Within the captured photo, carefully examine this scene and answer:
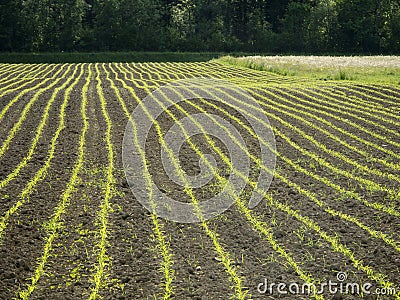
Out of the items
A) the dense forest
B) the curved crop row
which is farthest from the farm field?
the dense forest

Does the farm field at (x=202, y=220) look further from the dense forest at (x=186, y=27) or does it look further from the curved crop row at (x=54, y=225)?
the dense forest at (x=186, y=27)

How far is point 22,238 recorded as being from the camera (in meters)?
7.68

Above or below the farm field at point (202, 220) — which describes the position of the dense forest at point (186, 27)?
above

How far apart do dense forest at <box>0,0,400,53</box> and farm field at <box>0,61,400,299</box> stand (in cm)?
3682

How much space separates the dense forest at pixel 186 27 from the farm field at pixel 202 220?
36820 mm

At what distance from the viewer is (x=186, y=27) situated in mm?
54844

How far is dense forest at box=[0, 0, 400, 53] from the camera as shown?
49750 mm

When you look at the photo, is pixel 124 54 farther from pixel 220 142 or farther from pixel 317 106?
pixel 220 142

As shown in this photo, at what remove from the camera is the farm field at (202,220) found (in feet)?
21.7

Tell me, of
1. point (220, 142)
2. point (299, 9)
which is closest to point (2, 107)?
point (220, 142)

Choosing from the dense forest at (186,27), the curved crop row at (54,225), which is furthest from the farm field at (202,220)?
the dense forest at (186,27)

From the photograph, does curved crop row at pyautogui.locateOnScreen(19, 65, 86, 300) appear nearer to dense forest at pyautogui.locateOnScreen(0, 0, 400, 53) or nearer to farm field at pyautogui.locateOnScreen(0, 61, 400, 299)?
farm field at pyautogui.locateOnScreen(0, 61, 400, 299)

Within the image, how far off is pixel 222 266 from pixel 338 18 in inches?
1922

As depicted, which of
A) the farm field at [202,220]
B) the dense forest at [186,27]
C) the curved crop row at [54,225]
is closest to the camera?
the curved crop row at [54,225]
